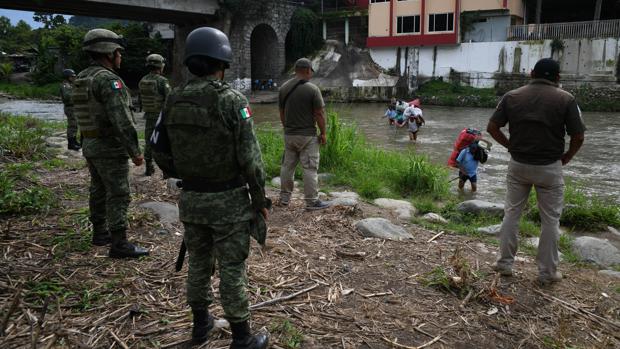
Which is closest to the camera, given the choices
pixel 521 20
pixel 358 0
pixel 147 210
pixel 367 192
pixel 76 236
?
pixel 76 236

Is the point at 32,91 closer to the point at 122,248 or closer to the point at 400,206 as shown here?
the point at 400,206

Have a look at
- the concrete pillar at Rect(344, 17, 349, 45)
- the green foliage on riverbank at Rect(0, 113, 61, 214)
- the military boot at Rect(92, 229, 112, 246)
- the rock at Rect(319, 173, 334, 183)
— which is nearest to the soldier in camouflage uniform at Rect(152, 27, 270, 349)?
the military boot at Rect(92, 229, 112, 246)

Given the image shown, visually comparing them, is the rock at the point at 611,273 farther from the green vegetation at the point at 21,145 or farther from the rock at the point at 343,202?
the green vegetation at the point at 21,145

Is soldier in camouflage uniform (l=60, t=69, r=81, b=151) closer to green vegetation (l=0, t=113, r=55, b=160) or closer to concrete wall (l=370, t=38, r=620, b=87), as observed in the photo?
green vegetation (l=0, t=113, r=55, b=160)

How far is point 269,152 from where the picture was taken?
989 centimetres

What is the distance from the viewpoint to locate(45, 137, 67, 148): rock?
10.5 metres

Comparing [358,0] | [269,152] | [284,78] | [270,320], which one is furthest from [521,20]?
[270,320]

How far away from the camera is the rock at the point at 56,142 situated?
10545 millimetres

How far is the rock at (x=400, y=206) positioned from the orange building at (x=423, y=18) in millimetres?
27765

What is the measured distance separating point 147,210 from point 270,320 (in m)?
2.90

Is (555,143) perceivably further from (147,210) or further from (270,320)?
(147,210)

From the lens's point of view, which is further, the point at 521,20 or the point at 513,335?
Result: the point at 521,20

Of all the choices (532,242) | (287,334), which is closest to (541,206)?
(532,242)

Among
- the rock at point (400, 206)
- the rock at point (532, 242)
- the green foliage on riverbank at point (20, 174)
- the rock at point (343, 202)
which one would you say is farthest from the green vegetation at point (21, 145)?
the rock at point (532, 242)
